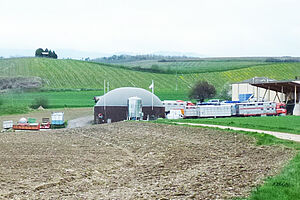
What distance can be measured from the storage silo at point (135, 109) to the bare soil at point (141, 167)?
20.5 m

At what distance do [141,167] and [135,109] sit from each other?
101 ft

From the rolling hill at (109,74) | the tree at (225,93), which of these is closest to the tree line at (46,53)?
the rolling hill at (109,74)

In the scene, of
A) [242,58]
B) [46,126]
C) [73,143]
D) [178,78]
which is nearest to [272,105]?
[46,126]

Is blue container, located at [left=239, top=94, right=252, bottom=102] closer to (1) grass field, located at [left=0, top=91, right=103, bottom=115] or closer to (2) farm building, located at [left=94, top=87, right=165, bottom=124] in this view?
(1) grass field, located at [left=0, top=91, right=103, bottom=115]

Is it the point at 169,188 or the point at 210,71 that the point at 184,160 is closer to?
the point at 169,188

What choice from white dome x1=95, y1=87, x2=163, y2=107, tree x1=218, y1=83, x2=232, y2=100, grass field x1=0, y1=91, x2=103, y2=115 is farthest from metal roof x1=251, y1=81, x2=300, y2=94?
tree x1=218, y1=83, x2=232, y2=100

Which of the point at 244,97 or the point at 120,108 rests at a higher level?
the point at 244,97

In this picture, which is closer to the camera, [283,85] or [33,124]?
[33,124]

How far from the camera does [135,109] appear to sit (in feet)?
159

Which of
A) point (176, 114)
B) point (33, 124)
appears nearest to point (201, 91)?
point (176, 114)

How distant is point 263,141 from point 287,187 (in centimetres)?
1003

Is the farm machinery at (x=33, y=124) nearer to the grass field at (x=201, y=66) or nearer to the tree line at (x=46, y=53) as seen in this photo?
the grass field at (x=201, y=66)

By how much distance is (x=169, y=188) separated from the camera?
12883 millimetres

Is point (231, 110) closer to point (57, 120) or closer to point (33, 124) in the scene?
point (57, 120)
